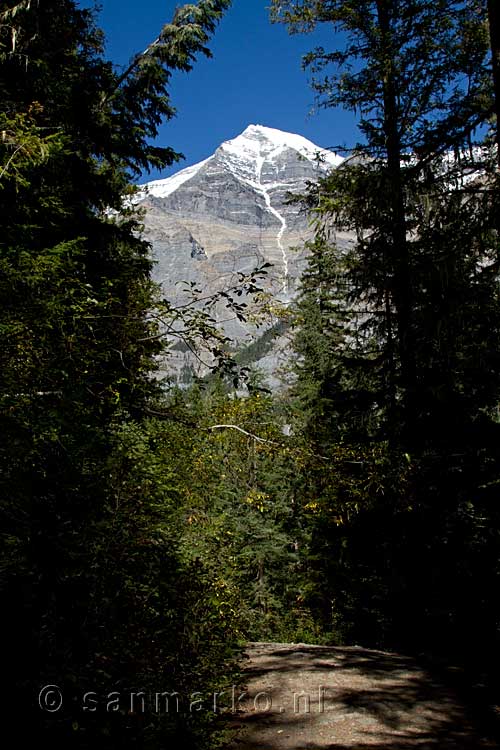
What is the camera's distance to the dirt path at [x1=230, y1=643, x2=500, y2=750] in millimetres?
4786

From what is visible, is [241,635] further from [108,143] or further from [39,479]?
[108,143]

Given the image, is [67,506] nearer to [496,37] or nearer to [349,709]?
[349,709]

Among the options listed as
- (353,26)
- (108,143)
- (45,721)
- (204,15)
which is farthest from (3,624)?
(353,26)

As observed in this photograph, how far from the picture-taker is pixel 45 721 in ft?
11.5

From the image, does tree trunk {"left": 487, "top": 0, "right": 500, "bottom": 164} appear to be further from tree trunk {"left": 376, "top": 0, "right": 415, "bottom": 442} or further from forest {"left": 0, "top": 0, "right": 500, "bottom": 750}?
tree trunk {"left": 376, "top": 0, "right": 415, "bottom": 442}

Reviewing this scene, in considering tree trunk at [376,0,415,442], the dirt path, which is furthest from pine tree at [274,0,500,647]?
the dirt path

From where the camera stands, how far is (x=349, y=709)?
18.0ft

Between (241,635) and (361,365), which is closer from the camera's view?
(241,635)

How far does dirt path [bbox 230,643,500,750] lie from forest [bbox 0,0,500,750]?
0.55 m

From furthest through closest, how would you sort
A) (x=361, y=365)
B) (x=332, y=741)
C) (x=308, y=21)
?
(x=361, y=365) → (x=308, y=21) → (x=332, y=741)

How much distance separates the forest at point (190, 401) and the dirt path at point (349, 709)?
1.80 ft

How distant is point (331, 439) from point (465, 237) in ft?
10.1

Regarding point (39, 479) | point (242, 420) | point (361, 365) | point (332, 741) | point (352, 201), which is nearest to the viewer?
point (39, 479)

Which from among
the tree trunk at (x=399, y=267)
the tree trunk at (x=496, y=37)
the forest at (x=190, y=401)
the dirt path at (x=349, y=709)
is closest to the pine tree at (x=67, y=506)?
the forest at (x=190, y=401)
